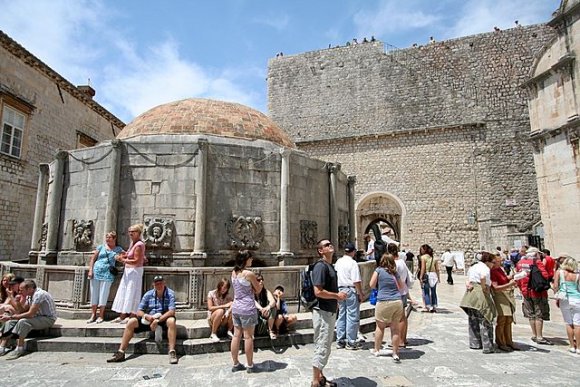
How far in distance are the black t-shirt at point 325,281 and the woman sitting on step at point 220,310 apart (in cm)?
189

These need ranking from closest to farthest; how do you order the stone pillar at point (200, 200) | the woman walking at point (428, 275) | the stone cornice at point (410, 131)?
the stone pillar at point (200, 200)
the woman walking at point (428, 275)
the stone cornice at point (410, 131)

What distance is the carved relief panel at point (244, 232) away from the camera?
7926 millimetres

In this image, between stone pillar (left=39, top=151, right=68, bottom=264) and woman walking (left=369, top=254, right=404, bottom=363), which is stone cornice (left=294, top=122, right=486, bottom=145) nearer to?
stone pillar (left=39, top=151, right=68, bottom=264)

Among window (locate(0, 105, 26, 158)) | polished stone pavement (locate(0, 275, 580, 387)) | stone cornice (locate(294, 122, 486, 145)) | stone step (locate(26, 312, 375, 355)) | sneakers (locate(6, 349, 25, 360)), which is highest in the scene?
stone cornice (locate(294, 122, 486, 145))

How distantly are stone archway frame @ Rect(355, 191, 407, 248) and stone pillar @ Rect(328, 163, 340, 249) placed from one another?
17752 mm

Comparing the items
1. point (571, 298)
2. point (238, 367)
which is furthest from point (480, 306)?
point (238, 367)

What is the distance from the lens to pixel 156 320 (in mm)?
5324

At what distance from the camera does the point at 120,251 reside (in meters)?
6.60

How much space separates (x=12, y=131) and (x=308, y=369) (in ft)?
59.6

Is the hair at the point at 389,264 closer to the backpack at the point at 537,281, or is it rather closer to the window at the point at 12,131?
the backpack at the point at 537,281

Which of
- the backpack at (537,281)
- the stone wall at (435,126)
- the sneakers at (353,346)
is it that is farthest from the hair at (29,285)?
the stone wall at (435,126)

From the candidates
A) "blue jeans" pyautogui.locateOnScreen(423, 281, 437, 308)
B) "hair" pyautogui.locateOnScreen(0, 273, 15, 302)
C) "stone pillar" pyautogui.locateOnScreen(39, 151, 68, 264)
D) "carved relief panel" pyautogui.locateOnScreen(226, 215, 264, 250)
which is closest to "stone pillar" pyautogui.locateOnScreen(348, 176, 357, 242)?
"blue jeans" pyautogui.locateOnScreen(423, 281, 437, 308)

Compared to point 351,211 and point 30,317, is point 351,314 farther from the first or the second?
point 351,211

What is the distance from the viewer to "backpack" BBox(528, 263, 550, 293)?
633 cm
